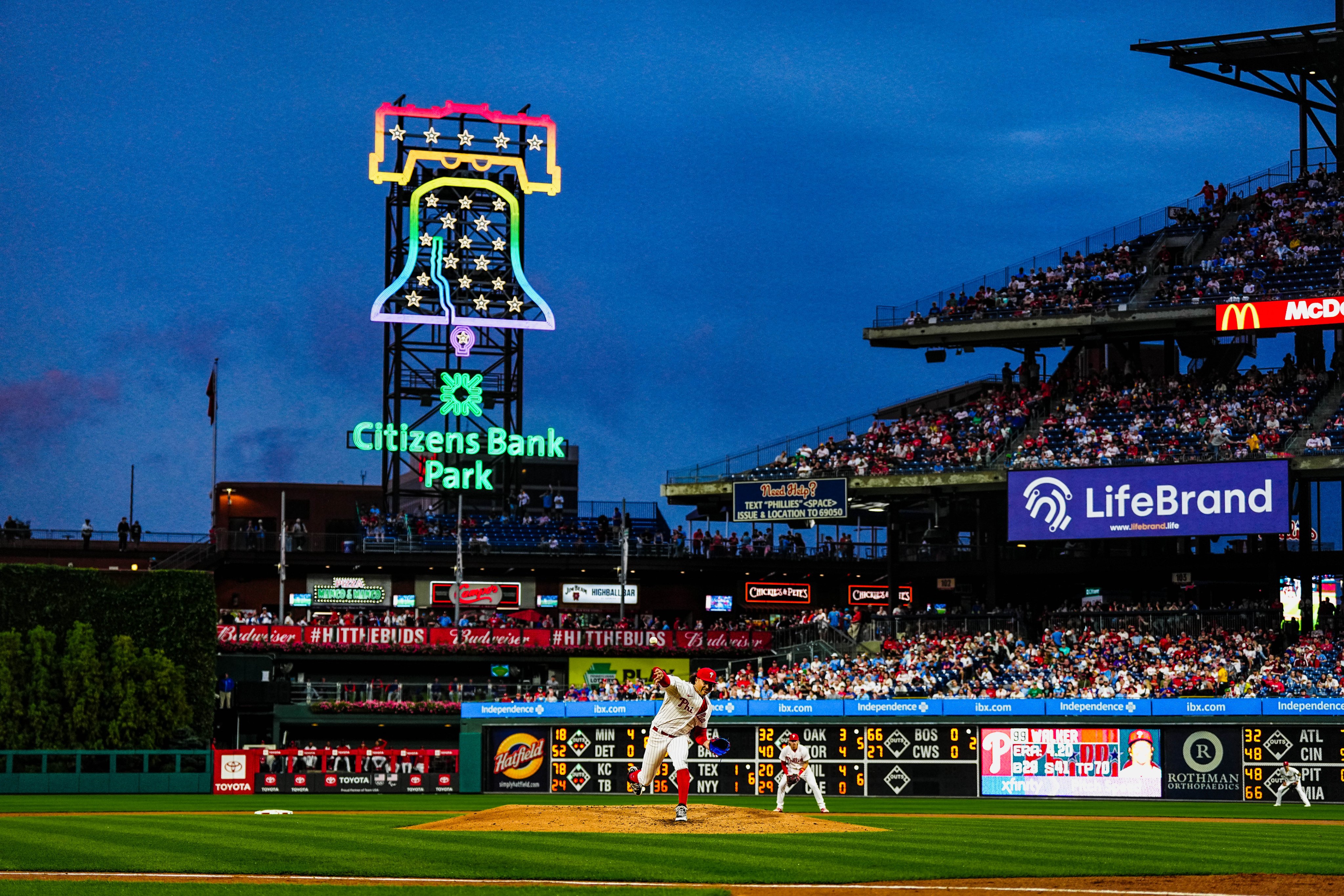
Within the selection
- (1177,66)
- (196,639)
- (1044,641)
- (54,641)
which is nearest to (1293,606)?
(1044,641)

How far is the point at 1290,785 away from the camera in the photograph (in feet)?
120

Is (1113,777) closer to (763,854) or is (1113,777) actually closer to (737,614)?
(763,854)

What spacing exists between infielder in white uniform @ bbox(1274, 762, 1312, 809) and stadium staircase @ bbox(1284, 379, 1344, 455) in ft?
41.3

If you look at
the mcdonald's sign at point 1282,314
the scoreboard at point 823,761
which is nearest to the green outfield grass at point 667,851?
the scoreboard at point 823,761

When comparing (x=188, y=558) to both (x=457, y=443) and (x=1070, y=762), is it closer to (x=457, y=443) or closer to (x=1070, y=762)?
(x=457, y=443)

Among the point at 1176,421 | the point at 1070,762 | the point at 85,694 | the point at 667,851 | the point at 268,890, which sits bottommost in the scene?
the point at 1070,762

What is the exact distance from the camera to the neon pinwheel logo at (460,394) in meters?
67.5

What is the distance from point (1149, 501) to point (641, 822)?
29.4 meters

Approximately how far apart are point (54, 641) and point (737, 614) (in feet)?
102

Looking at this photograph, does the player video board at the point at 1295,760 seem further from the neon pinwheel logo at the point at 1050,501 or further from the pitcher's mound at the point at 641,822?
the pitcher's mound at the point at 641,822

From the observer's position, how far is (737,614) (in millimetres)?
68562

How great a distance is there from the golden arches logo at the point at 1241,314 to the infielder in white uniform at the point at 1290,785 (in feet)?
54.7

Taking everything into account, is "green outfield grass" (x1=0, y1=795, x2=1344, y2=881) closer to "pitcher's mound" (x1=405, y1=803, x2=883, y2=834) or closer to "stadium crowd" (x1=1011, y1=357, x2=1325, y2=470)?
"pitcher's mound" (x1=405, y1=803, x2=883, y2=834)

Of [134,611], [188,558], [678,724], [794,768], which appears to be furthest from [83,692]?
[678,724]
